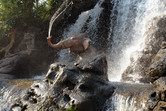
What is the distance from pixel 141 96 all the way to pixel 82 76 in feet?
4.72

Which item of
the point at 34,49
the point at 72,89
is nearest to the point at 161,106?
the point at 72,89

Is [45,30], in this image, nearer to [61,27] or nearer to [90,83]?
[61,27]

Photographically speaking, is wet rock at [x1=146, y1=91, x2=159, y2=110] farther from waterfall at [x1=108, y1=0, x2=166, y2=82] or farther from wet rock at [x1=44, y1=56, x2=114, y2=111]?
waterfall at [x1=108, y1=0, x2=166, y2=82]

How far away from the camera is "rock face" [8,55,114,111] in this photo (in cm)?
415

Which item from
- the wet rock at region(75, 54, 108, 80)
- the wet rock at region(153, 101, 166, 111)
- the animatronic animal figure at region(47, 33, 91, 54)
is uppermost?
the animatronic animal figure at region(47, 33, 91, 54)

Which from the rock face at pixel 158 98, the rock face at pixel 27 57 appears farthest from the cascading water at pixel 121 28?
the rock face at pixel 158 98

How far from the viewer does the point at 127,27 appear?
10.7 metres

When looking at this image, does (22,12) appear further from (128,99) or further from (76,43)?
(128,99)

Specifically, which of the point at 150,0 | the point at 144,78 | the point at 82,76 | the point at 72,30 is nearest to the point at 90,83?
the point at 82,76

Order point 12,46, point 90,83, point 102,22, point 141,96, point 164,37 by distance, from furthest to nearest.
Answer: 1. point 12,46
2. point 102,22
3. point 164,37
4. point 90,83
5. point 141,96

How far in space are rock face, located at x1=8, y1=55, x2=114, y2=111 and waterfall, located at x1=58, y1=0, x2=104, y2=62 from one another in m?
7.19

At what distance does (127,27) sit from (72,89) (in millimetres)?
7298

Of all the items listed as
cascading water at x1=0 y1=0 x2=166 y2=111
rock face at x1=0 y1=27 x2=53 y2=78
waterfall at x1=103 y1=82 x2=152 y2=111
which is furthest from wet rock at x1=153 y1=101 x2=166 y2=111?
rock face at x1=0 y1=27 x2=53 y2=78

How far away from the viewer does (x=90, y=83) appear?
442cm
